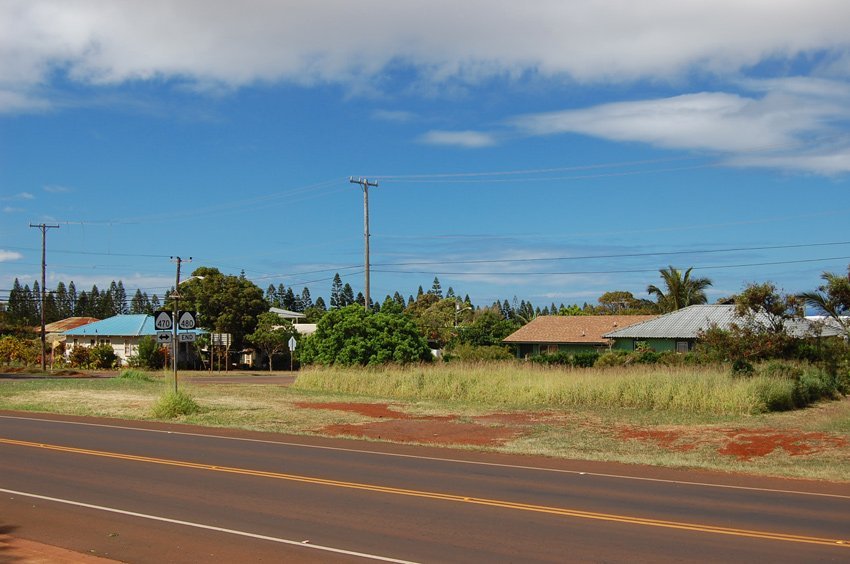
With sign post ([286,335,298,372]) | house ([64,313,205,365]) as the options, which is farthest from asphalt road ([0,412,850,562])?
house ([64,313,205,365])

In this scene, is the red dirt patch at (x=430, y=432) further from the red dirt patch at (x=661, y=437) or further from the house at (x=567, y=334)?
the house at (x=567, y=334)

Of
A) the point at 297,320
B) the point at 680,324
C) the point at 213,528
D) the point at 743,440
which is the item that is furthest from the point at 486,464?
the point at 297,320

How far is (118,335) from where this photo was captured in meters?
76.2

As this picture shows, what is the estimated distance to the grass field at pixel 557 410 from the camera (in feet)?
63.2

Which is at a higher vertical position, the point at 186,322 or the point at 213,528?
the point at 186,322

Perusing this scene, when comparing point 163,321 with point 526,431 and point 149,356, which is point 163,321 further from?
point 149,356

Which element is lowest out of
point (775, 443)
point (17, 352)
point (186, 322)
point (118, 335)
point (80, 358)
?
point (775, 443)

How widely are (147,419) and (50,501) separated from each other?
1425cm

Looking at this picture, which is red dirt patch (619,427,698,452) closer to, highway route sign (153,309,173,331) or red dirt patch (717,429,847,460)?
red dirt patch (717,429,847,460)

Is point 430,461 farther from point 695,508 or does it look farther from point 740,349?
point 740,349

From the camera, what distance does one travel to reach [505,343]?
70125mm

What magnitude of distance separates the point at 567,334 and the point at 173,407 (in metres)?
43.3

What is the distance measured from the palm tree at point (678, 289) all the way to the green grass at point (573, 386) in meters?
33.7

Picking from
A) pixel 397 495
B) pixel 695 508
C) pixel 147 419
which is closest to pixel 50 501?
pixel 397 495
